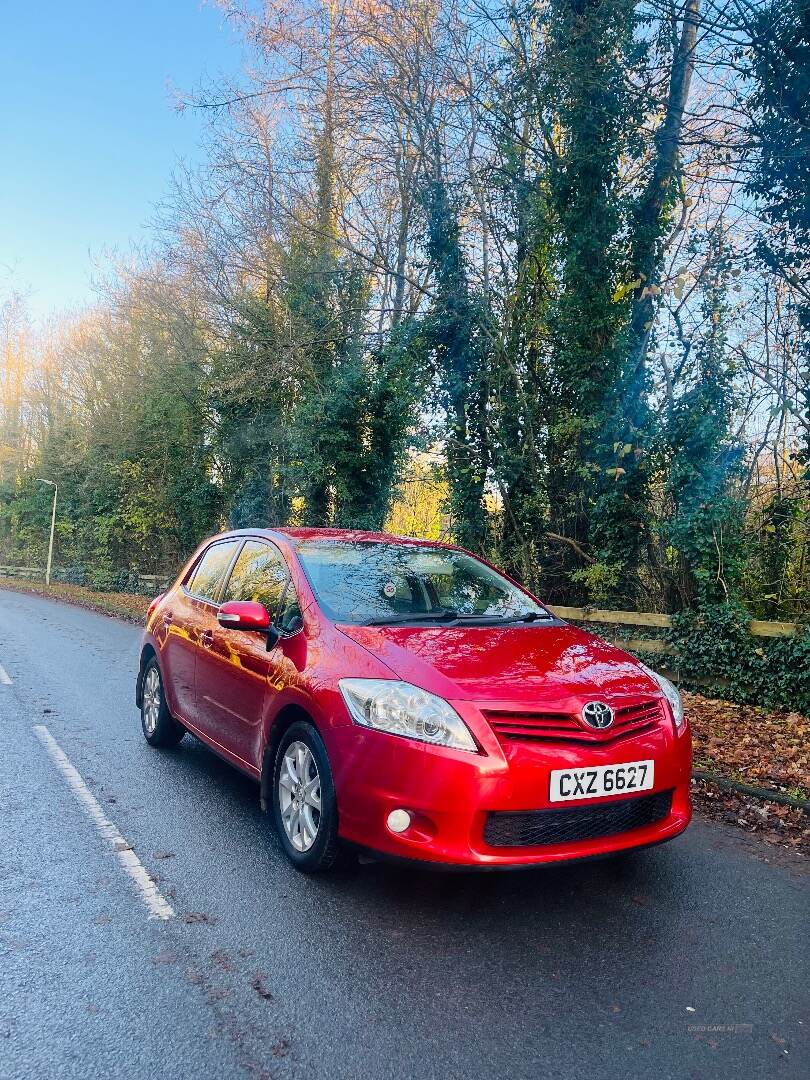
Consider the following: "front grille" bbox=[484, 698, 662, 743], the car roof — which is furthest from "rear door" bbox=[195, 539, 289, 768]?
"front grille" bbox=[484, 698, 662, 743]

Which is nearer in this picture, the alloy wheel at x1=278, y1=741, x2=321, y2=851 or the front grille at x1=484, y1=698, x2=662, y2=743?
the front grille at x1=484, y1=698, x2=662, y2=743

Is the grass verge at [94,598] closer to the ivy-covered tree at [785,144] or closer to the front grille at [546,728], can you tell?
the ivy-covered tree at [785,144]

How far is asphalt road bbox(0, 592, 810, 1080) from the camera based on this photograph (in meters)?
2.62

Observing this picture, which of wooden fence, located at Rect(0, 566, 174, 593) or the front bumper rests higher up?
the front bumper

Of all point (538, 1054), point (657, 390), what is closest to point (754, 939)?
point (538, 1054)

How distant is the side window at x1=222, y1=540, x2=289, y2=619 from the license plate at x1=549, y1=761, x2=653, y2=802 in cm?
202

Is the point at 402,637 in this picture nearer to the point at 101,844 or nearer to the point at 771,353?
the point at 101,844

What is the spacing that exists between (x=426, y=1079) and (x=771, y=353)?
10.3 m

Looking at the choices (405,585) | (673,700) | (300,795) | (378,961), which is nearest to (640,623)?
(405,585)

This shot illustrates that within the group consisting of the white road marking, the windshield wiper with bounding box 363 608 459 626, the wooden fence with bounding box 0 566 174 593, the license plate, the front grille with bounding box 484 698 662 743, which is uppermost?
the windshield wiper with bounding box 363 608 459 626

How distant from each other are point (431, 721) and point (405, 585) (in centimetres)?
154

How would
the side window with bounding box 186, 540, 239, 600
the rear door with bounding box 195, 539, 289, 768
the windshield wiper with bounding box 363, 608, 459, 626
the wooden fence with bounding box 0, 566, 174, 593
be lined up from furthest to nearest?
the wooden fence with bounding box 0, 566, 174, 593 < the side window with bounding box 186, 540, 239, 600 < the rear door with bounding box 195, 539, 289, 768 < the windshield wiper with bounding box 363, 608, 459, 626

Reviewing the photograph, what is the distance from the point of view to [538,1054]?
2631mm

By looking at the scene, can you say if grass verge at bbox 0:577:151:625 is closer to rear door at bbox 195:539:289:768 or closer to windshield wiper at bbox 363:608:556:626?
rear door at bbox 195:539:289:768
